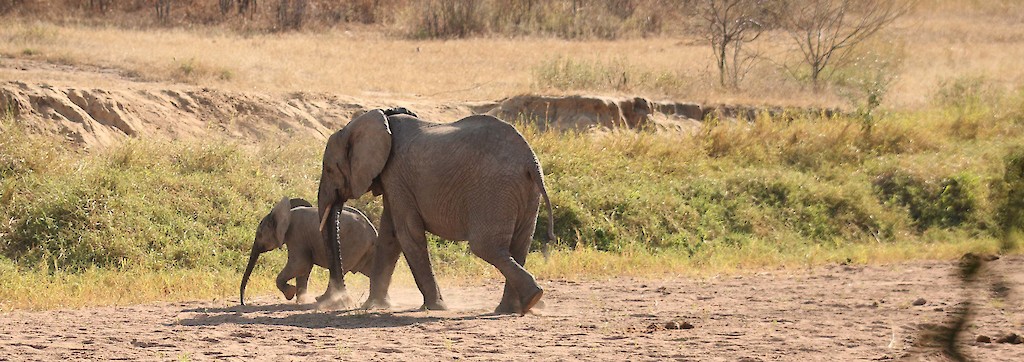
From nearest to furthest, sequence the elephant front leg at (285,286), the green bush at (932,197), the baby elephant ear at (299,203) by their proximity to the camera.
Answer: the elephant front leg at (285,286), the baby elephant ear at (299,203), the green bush at (932,197)

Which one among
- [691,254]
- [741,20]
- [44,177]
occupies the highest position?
[741,20]

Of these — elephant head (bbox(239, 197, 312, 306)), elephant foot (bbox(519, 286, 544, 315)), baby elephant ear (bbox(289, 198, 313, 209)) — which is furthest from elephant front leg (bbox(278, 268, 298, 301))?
elephant foot (bbox(519, 286, 544, 315))

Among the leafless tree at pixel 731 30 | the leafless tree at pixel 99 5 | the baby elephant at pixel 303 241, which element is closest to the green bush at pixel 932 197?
the leafless tree at pixel 731 30

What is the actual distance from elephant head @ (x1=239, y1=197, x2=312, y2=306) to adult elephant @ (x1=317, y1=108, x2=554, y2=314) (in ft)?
1.90

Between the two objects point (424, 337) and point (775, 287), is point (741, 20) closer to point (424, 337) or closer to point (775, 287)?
point (775, 287)

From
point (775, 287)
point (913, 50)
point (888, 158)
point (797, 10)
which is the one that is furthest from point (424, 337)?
point (913, 50)

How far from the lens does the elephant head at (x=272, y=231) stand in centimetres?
1070

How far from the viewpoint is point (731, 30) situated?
28062 mm

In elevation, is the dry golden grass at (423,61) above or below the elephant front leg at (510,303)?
above

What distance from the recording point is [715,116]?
21.6 m

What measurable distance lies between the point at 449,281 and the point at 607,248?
360 cm

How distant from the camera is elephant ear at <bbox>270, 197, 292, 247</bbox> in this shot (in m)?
10.7

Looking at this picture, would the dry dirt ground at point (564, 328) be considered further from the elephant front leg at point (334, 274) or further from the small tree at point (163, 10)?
the small tree at point (163, 10)

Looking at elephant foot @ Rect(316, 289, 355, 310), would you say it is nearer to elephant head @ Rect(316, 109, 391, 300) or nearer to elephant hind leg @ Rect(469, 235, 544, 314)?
elephant head @ Rect(316, 109, 391, 300)
